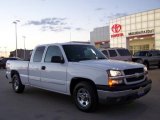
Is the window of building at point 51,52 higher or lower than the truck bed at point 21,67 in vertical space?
higher

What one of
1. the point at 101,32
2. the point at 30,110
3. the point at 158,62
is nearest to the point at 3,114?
the point at 30,110

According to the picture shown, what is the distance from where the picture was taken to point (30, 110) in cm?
888

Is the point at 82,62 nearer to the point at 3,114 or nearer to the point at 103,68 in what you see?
the point at 103,68

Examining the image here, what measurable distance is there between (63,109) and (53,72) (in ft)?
4.19

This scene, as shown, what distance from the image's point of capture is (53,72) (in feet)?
31.5

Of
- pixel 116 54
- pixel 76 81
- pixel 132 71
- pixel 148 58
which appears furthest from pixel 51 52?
pixel 148 58

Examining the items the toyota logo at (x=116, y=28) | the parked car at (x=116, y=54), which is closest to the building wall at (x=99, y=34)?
the toyota logo at (x=116, y=28)

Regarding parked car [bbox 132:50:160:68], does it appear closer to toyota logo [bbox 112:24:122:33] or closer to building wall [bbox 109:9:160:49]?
building wall [bbox 109:9:160:49]

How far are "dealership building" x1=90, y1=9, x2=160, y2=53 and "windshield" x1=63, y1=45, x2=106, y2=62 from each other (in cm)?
4523

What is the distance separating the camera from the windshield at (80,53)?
30.8ft

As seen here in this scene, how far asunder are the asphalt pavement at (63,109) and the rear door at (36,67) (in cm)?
64

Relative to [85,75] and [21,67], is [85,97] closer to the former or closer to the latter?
[85,75]

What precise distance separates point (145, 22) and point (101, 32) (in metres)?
28.0

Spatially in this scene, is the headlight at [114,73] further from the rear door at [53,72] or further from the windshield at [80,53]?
the rear door at [53,72]
